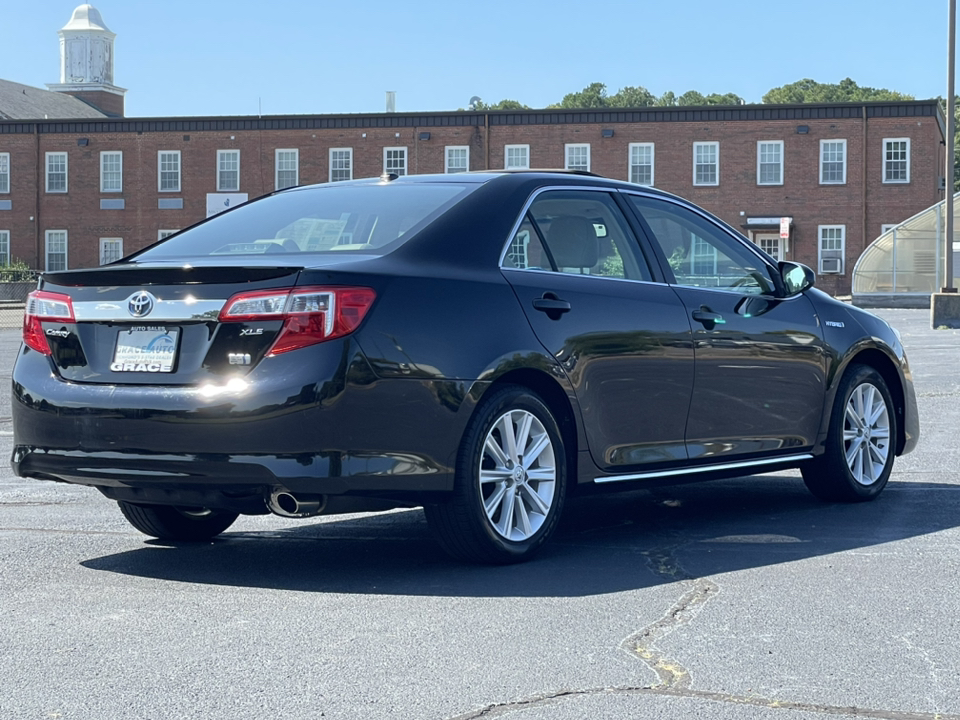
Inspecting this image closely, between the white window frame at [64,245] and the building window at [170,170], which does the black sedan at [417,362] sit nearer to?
the building window at [170,170]

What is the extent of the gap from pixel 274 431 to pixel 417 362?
0.61 metres

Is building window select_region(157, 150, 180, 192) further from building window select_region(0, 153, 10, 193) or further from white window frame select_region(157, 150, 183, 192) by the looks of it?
building window select_region(0, 153, 10, 193)

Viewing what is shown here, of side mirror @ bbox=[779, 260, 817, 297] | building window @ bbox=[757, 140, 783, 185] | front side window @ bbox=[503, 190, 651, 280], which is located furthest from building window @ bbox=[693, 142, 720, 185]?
front side window @ bbox=[503, 190, 651, 280]

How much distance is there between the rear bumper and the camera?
5.16 meters

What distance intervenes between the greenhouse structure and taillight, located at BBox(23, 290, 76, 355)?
41.2m

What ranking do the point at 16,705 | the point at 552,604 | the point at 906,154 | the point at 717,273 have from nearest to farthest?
the point at 16,705 < the point at 552,604 < the point at 717,273 < the point at 906,154

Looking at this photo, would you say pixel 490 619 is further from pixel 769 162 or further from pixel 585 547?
pixel 769 162

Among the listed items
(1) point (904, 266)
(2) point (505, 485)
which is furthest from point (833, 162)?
(2) point (505, 485)

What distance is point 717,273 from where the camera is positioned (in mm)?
7156

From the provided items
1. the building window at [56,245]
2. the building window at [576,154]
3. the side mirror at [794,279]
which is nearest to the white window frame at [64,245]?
the building window at [56,245]

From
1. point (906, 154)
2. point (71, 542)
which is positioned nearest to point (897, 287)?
point (906, 154)

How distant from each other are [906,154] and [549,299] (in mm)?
51433

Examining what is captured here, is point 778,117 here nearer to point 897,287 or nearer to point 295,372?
point 897,287

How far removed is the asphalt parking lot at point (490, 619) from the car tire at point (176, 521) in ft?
0.24
